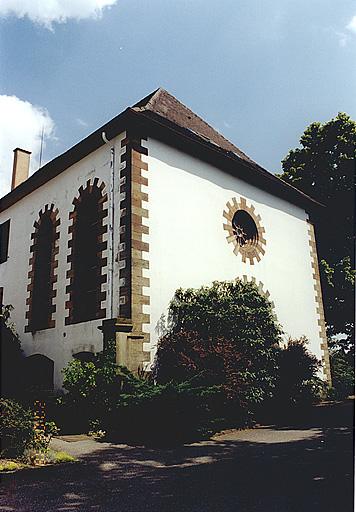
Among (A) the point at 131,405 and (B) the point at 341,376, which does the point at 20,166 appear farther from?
(B) the point at 341,376

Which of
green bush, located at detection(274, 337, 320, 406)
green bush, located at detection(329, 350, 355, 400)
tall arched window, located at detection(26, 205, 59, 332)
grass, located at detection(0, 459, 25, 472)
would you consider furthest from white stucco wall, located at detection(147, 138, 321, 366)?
grass, located at detection(0, 459, 25, 472)

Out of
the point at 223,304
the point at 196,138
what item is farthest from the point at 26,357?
the point at 196,138

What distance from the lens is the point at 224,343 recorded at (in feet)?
31.8

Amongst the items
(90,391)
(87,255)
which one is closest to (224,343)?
(90,391)

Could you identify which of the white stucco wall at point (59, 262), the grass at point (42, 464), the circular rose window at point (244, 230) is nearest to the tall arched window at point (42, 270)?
the white stucco wall at point (59, 262)

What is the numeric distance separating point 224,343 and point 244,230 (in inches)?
204

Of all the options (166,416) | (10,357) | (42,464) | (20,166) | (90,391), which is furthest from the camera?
(20,166)

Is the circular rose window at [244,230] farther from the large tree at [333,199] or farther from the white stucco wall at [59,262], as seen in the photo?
the large tree at [333,199]

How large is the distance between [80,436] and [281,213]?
10.3 meters

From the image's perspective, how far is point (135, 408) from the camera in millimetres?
7961

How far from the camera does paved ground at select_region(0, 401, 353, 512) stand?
424cm

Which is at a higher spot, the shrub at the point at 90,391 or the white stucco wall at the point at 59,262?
the white stucco wall at the point at 59,262

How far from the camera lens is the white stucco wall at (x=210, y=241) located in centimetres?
1117

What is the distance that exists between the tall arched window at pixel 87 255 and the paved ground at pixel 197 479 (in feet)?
14.2
